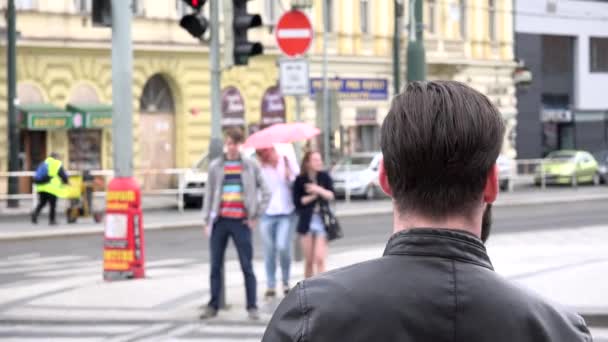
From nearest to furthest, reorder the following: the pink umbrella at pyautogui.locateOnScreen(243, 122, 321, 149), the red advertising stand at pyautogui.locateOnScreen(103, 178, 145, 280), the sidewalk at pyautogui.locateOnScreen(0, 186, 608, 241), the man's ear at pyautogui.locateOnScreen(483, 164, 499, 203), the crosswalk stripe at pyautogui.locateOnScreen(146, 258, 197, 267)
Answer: the man's ear at pyautogui.locateOnScreen(483, 164, 499, 203) → the pink umbrella at pyautogui.locateOnScreen(243, 122, 321, 149) → the red advertising stand at pyautogui.locateOnScreen(103, 178, 145, 280) → the crosswalk stripe at pyautogui.locateOnScreen(146, 258, 197, 267) → the sidewalk at pyautogui.locateOnScreen(0, 186, 608, 241)

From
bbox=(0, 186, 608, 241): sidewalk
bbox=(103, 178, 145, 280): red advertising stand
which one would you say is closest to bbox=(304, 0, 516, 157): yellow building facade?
bbox=(0, 186, 608, 241): sidewalk

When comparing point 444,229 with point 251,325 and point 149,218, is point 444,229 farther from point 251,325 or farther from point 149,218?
point 149,218

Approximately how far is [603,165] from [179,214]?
855 inches

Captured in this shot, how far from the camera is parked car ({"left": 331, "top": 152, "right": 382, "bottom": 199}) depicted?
1469 inches

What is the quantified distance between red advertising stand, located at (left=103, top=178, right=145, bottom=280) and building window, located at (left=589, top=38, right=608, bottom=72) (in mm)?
A: 47341

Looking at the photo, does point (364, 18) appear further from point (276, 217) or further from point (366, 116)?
point (276, 217)

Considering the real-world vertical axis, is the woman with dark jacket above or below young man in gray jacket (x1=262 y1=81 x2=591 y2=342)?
below

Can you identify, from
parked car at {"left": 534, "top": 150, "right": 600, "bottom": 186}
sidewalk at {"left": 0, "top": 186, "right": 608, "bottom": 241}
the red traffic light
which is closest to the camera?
the red traffic light

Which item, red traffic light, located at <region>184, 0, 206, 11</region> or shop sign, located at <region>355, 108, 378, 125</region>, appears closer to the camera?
red traffic light, located at <region>184, 0, 206, 11</region>

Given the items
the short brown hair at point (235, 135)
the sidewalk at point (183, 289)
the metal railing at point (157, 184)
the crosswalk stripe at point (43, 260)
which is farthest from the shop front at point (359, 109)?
the short brown hair at point (235, 135)

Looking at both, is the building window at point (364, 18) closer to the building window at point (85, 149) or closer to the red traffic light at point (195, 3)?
the building window at point (85, 149)

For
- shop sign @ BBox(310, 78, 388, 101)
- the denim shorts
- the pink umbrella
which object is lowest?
the denim shorts

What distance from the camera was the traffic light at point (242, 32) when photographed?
44.2 feet

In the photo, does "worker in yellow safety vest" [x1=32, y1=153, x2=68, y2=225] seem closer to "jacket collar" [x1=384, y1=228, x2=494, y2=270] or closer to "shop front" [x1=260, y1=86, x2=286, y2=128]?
"shop front" [x1=260, y1=86, x2=286, y2=128]
